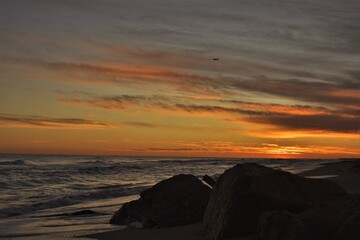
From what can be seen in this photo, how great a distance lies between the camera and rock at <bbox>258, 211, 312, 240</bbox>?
230 inches

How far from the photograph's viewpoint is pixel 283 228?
5.93 metres

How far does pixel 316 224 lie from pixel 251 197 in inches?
46.4

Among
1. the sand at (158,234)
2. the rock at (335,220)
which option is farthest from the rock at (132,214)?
the rock at (335,220)

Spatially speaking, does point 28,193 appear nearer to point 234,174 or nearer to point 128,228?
point 128,228

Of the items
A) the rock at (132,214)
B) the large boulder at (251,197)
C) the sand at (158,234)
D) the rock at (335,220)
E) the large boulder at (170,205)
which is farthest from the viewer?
the rock at (132,214)

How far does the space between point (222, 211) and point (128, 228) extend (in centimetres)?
356

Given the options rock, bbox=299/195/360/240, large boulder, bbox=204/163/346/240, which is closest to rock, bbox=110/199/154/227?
large boulder, bbox=204/163/346/240

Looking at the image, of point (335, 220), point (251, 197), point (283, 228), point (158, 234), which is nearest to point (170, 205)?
point (158, 234)

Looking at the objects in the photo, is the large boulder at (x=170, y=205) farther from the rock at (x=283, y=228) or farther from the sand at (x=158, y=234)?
the rock at (x=283, y=228)

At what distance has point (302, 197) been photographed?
743cm

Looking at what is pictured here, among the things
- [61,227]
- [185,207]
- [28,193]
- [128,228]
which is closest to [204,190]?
[185,207]

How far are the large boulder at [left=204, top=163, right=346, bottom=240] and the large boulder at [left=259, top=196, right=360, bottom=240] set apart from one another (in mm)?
538

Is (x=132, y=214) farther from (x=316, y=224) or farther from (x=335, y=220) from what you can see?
(x=335, y=220)

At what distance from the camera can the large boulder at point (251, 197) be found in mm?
7020
